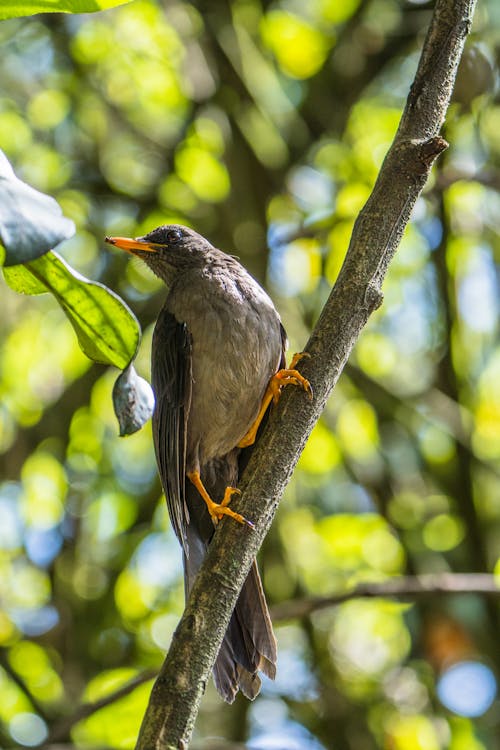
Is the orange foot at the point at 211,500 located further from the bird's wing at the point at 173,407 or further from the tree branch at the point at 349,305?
the tree branch at the point at 349,305

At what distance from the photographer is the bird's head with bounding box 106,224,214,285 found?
4.98 m

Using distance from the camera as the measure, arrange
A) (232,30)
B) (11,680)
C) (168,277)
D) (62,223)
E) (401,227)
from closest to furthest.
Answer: (62,223), (401,227), (168,277), (11,680), (232,30)

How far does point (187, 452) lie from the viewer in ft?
15.1

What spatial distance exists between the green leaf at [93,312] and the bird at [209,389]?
68.1 inches

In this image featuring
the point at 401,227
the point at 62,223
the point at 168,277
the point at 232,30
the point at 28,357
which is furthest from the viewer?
the point at 28,357

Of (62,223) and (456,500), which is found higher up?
(62,223)

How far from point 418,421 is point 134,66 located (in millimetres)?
4067

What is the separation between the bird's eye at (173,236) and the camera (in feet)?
16.8

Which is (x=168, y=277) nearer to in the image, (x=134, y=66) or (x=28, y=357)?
(x=28, y=357)

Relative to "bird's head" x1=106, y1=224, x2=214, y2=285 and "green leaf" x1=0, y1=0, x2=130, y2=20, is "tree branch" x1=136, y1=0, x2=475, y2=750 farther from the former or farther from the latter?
"bird's head" x1=106, y1=224, x2=214, y2=285

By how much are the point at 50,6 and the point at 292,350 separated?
4.41m

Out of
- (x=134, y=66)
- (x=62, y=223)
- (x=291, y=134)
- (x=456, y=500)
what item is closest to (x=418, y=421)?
(x=456, y=500)

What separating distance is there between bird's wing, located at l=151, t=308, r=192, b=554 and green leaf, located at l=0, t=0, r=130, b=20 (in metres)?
2.08

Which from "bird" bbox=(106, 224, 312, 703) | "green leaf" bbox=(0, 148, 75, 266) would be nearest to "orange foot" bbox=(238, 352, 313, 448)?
"bird" bbox=(106, 224, 312, 703)
